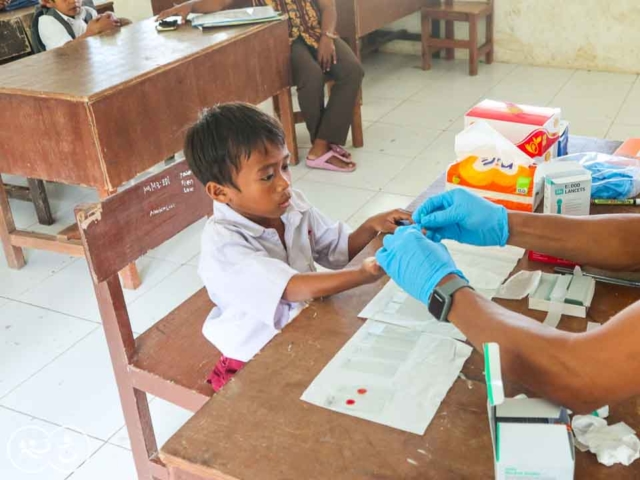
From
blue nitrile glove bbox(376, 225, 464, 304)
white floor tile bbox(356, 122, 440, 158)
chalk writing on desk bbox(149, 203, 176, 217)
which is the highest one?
blue nitrile glove bbox(376, 225, 464, 304)

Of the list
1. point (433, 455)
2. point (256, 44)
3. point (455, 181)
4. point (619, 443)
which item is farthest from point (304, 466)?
point (256, 44)

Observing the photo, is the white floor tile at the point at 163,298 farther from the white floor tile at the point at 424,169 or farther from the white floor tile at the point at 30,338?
the white floor tile at the point at 424,169

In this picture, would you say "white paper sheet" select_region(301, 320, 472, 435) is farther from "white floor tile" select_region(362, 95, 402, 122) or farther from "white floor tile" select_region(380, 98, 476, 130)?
"white floor tile" select_region(362, 95, 402, 122)

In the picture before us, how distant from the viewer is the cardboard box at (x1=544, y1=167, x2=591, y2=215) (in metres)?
1.40

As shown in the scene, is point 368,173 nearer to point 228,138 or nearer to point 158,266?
point 158,266

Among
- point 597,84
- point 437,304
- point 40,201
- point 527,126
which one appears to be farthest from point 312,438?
point 597,84

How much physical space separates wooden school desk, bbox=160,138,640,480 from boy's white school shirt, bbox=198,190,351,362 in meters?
0.21

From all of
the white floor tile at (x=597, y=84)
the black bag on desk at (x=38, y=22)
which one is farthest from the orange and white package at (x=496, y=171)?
the white floor tile at (x=597, y=84)

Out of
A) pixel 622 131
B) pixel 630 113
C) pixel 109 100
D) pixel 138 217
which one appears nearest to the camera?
pixel 138 217

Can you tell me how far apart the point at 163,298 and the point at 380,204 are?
107cm

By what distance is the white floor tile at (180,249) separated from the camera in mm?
2947

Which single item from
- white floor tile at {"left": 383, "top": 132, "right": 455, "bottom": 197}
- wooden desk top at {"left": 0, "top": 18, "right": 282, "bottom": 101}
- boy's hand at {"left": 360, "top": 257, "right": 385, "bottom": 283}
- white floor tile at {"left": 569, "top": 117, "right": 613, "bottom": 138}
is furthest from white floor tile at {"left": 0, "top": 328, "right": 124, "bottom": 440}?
white floor tile at {"left": 569, "top": 117, "right": 613, "bottom": 138}

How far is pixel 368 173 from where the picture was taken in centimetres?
356

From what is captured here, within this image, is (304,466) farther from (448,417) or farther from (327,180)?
(327,180)
